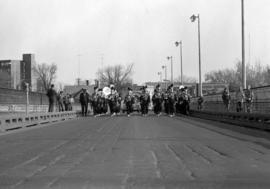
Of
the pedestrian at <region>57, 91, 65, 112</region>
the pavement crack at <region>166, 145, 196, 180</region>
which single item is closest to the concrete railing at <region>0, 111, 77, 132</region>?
the pedestrian at <region>57, 91, 65, 112</region>

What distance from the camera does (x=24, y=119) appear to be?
22.5 m

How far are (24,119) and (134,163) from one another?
13327mm

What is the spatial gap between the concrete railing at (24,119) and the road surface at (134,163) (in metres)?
4.72

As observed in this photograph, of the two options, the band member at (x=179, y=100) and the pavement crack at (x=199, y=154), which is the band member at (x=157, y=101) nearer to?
the band member at (x=179, y=100)

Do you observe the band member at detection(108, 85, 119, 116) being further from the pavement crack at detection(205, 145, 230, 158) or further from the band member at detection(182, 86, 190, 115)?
the pavement crack at detection(205, 145, 230, 158)

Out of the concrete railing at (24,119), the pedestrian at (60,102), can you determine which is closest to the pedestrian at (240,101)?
the concrete railing at (24,119)

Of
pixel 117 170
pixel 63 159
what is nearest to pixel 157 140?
pixel 63 159

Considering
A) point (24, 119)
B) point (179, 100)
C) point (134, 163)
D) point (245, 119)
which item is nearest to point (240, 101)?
point (245, 119)

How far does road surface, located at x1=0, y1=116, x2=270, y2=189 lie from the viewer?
8055mm

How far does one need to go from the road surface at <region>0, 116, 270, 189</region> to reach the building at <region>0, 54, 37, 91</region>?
13047 cm

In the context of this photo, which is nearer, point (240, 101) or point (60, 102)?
point (240, 101)

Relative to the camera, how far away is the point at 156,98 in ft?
126

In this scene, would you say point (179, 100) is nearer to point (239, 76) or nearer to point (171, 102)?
point (171, 102)

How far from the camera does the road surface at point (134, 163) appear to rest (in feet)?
26.4
